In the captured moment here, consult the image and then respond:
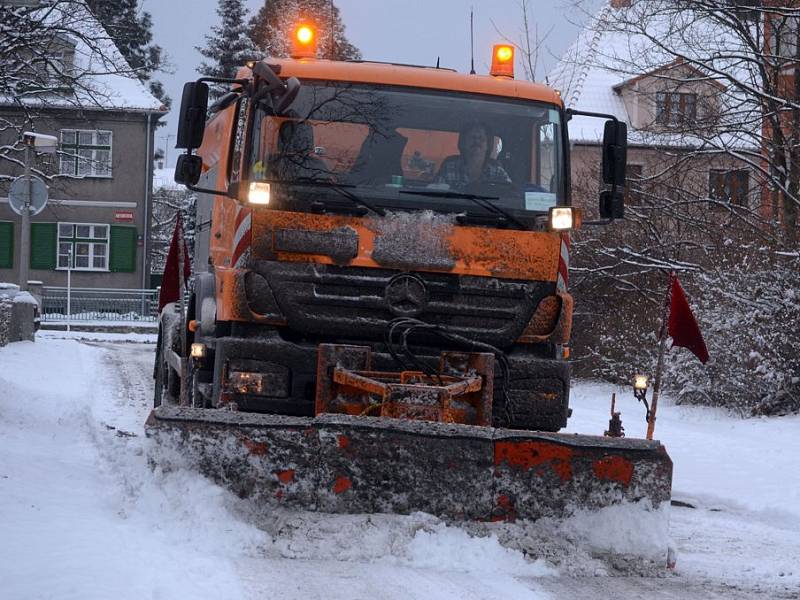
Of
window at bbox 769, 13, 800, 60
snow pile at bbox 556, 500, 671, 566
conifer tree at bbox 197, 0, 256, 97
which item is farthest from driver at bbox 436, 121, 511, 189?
conifer tree at bbox 197, 0, 256, 97

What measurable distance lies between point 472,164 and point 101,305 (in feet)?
99.6

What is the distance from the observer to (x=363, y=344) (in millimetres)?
7625

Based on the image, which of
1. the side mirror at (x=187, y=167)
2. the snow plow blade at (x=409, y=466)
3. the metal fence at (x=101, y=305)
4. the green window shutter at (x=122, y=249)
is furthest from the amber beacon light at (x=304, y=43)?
the green window shutter at (x=122, y=249)

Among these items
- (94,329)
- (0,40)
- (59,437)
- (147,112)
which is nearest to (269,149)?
(59,437)

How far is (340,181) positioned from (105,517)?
2505mm

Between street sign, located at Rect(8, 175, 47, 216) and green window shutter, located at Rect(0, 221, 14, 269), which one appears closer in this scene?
street sign, located at Rect(8, 175, 47, 216)

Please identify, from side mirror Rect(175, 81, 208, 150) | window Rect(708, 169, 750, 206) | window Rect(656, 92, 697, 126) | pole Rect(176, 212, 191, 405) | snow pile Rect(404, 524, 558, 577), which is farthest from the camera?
window Rect(708, 169, 750, 206)

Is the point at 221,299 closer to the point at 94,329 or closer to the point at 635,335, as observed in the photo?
the point at 635,335

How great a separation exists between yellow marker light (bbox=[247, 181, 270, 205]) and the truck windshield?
11 centimetres

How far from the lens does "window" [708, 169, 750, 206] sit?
62.3ft

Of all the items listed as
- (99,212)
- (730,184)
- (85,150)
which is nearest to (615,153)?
(730,184)

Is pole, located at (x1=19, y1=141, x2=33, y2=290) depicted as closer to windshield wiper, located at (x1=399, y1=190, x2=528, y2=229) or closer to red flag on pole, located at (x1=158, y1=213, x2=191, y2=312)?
red flag on pole, located at (x1=158, y1=213, x2=191, y2=312)

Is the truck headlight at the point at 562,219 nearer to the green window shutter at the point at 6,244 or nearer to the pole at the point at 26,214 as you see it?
the pole at the point at 26,214

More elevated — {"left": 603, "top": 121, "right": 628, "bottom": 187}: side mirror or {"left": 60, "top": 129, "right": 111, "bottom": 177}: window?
{"left": 60, "top": 129, "right": 111, "bottom": 177}: window
